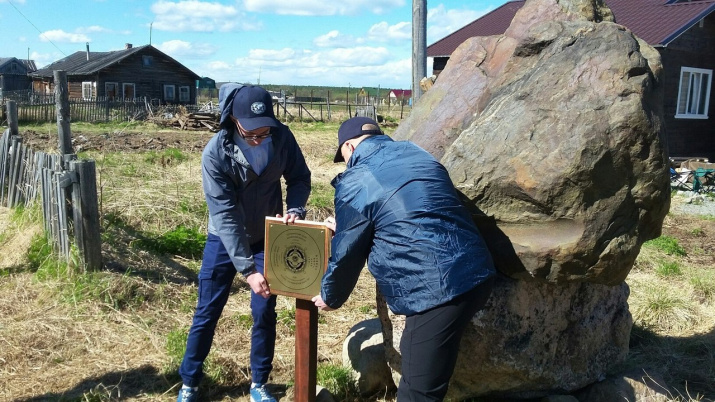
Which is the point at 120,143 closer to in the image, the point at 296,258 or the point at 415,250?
the point at 296,258

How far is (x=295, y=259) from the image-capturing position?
328 cm

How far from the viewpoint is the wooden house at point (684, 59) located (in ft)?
45.2

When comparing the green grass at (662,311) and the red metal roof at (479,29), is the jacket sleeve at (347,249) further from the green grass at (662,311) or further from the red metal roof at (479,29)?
the red metal roof at (479,29)

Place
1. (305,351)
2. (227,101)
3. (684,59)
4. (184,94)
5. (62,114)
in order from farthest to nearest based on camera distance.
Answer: (184,94) < (684,59) < (62,114) < (305,351) < (227,101)

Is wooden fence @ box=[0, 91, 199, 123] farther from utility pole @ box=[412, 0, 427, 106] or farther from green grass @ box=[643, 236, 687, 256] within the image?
green grass @ box=[643, 236, 687, 256]

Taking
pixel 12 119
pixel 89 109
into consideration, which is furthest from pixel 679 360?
pixel 89 109

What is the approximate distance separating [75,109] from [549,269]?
27.5m

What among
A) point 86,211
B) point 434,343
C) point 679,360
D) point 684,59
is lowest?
point 679,360

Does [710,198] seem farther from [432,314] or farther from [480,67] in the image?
[432,314]

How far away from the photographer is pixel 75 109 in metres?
27.1

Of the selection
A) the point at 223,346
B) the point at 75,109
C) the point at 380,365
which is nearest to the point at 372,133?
the point at 380,365

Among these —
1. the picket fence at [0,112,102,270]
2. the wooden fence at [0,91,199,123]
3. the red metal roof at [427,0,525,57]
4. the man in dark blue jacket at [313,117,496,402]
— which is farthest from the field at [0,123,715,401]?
the wooden fence at [0,91,199,123]

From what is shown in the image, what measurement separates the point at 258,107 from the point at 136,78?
107ft

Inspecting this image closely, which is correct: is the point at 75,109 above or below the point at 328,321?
above
